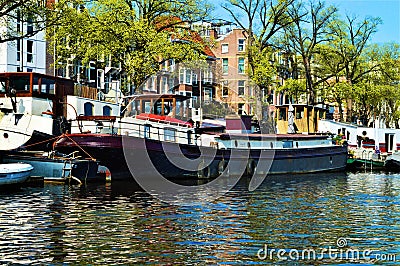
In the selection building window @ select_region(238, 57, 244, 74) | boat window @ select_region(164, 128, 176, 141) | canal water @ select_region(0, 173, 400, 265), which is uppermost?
building window @ select_region(238, 57, 244, 74)

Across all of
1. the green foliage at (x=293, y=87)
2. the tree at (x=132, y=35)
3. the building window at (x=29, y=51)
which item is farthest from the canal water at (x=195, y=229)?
the green foliage at (x=293, y=87)

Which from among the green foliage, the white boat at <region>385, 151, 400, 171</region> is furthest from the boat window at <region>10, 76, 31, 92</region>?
the green foliage

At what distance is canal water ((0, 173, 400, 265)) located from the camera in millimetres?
13500

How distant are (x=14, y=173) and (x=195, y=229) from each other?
10.8 meters

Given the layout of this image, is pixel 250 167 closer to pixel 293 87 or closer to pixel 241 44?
pixel 293 87

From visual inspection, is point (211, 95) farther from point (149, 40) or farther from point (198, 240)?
point (198, 240)

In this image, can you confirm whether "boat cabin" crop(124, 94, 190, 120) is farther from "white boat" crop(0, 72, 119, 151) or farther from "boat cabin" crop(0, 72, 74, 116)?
"boat cabin" crop(0, 72, 74, 116)

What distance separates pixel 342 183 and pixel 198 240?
66.3 feet

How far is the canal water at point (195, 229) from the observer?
13500mm

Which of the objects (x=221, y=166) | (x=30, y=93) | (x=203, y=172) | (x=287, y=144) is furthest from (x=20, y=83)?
(x=287, y=144)

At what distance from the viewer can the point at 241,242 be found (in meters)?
15.1

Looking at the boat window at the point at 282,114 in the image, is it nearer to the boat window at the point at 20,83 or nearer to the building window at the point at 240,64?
the boat window at the point at 20,83

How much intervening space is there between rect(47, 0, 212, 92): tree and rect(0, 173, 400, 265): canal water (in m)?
15.3

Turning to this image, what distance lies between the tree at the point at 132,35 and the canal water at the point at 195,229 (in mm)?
15304
